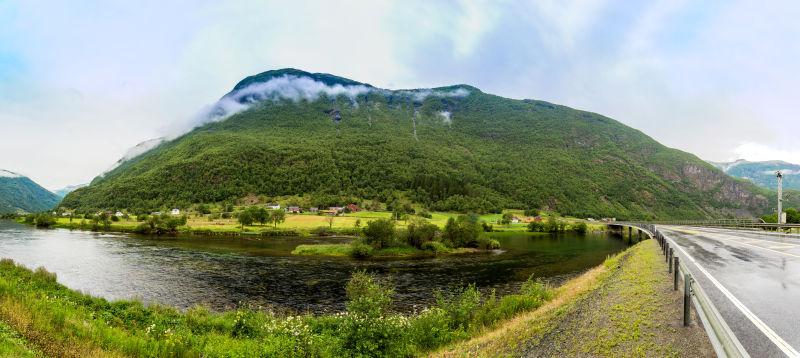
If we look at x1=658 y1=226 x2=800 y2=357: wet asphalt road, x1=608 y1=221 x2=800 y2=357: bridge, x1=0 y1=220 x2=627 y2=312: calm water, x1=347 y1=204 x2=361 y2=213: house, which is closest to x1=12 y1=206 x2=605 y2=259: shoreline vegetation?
x1=0 y1=220 x2=627 y2=312: calm water

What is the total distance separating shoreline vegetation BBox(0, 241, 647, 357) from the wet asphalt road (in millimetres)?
9208

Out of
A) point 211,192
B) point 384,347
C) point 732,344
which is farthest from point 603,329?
point 211,192

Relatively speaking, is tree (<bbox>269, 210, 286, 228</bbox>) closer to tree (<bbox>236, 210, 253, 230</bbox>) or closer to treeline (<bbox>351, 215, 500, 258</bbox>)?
tree (<bbox>236, 210, 253, 230</bbox>)

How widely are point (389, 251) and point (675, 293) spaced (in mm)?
56238

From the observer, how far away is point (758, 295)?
11.5 metres

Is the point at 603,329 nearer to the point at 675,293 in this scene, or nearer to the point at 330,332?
the point at 675,293

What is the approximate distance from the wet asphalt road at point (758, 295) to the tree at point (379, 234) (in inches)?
2035

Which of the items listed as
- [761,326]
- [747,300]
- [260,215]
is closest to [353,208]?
[260,215]

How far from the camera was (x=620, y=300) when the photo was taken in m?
14.9

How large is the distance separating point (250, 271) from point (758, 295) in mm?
45620

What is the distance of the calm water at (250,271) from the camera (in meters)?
33.4

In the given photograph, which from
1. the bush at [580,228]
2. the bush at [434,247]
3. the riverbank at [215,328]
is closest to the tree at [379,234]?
the bush at [434,247]

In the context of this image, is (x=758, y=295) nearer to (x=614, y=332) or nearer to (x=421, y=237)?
(x=614, y=332)

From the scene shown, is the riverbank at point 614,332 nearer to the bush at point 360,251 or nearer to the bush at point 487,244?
the bush at point 360,251
